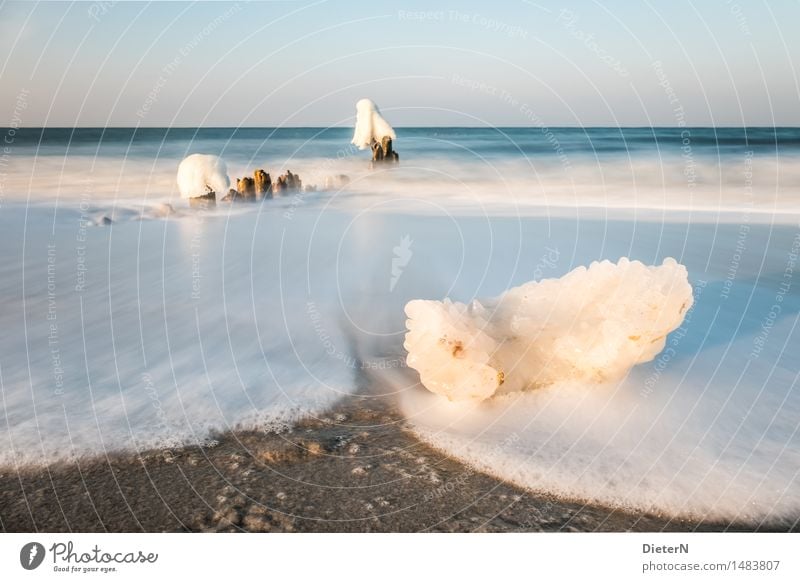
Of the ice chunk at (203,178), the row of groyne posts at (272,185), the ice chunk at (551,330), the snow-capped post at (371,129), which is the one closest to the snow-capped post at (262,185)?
the row of groyne posts at (272,185)

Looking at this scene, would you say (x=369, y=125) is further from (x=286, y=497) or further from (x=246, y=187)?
(x=286, y=497)

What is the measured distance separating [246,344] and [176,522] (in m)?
1.22

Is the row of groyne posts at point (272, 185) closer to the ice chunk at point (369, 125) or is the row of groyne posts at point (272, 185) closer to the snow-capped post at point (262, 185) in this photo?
the snow-capped post at point (262, 185)

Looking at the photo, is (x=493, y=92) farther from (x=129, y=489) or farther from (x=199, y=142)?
(x=199, y=142)

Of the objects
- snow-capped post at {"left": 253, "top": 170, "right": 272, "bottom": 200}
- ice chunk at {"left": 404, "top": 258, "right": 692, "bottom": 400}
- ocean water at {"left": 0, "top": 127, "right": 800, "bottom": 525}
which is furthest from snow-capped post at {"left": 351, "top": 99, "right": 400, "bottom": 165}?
ice chunk at {"left": 404, "top": 258, "right": 692, "bottom": 400}

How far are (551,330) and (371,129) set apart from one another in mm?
4199

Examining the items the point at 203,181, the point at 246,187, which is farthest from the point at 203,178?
the point at 246,187

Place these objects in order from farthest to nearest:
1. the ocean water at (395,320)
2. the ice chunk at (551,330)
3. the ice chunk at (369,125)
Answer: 1. the ice chunk at (369,125)
2. the ice chunk at (551,330)
3. the ocean water at (395,320)

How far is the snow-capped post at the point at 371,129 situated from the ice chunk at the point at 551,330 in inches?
154

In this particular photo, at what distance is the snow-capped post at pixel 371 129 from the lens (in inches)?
244

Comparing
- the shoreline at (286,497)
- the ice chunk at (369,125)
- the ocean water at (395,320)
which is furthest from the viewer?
the ice chunk at (369,125)

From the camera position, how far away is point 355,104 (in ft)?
20.1

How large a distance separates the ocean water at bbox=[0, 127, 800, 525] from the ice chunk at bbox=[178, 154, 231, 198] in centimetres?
36
